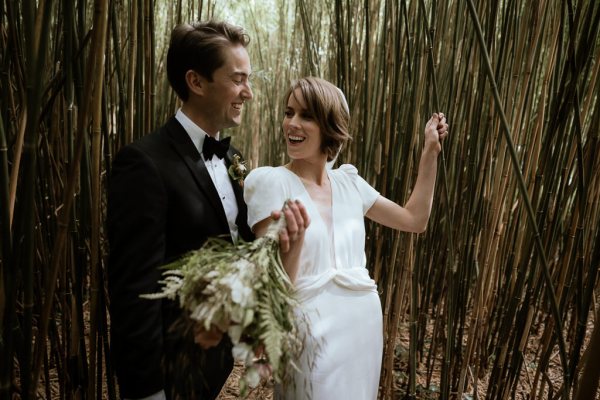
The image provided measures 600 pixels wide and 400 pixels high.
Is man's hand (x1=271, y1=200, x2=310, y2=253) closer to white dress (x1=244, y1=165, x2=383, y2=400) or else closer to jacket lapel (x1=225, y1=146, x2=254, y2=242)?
white dress (x1=244, y1=165, x2=383, y2=400)

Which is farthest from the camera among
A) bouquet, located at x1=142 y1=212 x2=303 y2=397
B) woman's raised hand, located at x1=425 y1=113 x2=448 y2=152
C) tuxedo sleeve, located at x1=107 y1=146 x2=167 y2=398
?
woman's raised hand, located at x1=425 y1=113 x2=448 y2=152

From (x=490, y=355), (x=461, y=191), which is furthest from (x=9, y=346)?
(x=490, y=355)

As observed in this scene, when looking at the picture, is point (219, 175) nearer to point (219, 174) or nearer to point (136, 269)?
point (219, 174)

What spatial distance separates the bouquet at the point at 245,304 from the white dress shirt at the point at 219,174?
1.41 feet

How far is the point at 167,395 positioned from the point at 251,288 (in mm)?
597

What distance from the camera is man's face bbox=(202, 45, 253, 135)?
112 centimetres

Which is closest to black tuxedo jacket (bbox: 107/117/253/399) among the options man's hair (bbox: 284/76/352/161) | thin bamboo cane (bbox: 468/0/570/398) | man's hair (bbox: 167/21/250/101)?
man's hair (bbox: 167/21/250/101)

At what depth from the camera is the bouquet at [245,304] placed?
582 millimetres

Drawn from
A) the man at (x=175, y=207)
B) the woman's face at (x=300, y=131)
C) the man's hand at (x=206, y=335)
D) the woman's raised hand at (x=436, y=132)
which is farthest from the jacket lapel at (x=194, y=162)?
the woman's raised hand at (x=436, y=132)

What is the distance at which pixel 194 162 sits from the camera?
3.50 feet

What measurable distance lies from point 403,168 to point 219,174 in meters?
0.59

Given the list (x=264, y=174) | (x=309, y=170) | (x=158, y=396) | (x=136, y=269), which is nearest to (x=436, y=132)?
(x=309, y=170)

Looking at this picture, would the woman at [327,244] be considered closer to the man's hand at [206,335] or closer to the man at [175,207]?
the man at [175,207]

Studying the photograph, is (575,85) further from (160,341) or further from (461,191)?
(160,341)
